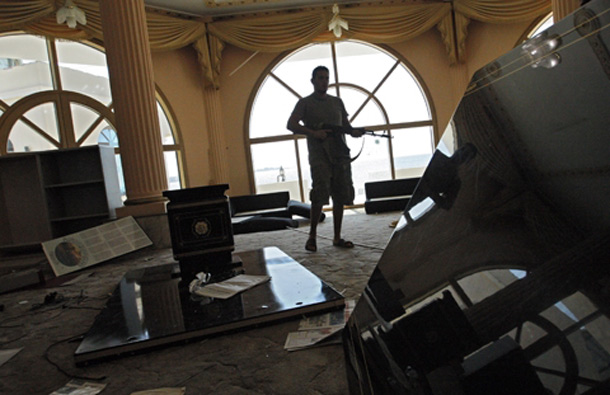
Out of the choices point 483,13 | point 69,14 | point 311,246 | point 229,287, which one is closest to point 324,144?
point 311,246

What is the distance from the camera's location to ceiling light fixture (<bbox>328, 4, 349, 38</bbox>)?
7.18m

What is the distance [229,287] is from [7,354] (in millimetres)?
965

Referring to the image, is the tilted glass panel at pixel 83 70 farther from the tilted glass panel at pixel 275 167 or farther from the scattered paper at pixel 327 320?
the scattered paper at pixel 327 320

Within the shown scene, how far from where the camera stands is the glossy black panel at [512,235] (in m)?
0.46

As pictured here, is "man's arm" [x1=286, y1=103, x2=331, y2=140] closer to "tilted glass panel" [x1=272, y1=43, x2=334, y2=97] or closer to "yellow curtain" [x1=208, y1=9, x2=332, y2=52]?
"yellow curtain" [x1=208, y1=9, x2=332, y2=52]

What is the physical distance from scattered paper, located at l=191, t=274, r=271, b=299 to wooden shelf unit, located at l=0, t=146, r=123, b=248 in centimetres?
293

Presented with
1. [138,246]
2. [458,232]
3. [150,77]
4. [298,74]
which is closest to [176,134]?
[298,74]

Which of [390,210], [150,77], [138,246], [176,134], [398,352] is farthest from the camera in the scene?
[176,134]

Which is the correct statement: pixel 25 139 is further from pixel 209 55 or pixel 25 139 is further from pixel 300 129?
pixel 300 129

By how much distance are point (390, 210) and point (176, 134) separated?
417cm

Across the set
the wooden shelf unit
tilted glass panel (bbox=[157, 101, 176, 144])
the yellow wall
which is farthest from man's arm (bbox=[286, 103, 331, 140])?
tilted glass panel (bbox=[157, 101, 176, 144])

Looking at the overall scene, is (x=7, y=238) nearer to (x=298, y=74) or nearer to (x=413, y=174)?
(x=298, y=74)

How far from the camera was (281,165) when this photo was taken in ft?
27.0

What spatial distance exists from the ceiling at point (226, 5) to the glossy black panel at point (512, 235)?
709 cm
